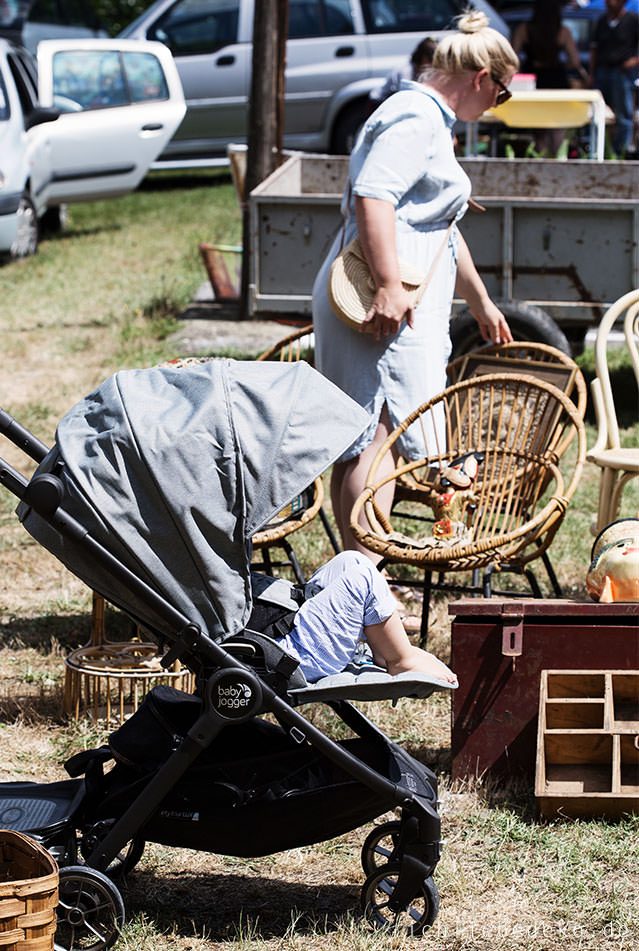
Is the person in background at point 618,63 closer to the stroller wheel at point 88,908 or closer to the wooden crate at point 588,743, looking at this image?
the wooden crate at point 588,743

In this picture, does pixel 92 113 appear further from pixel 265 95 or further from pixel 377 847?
pixel 377 847

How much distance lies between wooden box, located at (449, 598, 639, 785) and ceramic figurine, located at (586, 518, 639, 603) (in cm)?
14

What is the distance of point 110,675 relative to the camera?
3.79m

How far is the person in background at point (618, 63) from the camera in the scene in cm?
1295

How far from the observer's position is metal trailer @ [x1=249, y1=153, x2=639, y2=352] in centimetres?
669

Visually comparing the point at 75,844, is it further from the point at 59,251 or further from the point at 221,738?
the point at 59,251

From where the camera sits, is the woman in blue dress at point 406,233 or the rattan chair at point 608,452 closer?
the woman in blue dress at point 406,233

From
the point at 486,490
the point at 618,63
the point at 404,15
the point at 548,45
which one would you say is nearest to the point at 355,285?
the point at 486,490

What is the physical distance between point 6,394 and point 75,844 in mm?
5448

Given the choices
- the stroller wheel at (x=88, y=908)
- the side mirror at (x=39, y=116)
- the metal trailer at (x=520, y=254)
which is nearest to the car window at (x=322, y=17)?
the side mirror at (x=39, y=116)

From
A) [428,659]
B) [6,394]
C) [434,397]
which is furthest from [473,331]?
[428,659]

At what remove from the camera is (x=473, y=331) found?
6.80 m

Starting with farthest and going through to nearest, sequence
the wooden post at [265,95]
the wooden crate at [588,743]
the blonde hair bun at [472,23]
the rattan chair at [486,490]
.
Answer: the wooden post at [265,95], the blonde hair bun at [472,23], the rattan chair at [486,490], the wooden crate at [588,743]

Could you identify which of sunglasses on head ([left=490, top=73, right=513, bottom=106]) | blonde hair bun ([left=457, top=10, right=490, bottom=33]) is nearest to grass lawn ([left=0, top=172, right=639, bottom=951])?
sunglasses on head ([left=490, top=73, right=513, bottom=106])
